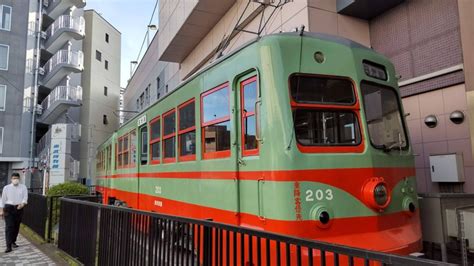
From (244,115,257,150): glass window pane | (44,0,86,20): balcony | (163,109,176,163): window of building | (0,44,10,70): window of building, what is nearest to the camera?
(244,115,257,150): glass window pane

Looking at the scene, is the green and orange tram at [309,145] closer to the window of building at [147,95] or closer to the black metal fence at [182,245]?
the black metal fence at [182,245]

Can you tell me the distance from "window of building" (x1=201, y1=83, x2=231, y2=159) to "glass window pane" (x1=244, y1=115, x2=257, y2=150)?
1.14ft

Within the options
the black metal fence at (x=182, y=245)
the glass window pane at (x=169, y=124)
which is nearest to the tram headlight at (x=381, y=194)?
the black metal fence at (x=182, y=245)

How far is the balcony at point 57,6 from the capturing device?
28.1 metres

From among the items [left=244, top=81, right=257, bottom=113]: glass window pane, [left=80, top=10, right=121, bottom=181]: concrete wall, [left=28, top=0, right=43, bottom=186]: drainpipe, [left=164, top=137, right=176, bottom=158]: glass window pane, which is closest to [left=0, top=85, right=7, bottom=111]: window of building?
[left=28, top=0, right=43, bottom=186]: drainpipe

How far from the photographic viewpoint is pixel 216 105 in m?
5.47

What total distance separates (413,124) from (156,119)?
5740 millimetres

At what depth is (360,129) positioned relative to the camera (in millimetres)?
4734

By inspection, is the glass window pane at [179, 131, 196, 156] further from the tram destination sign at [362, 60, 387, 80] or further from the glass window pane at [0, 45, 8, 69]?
the glass window pane at [0, 45, 8, 69]

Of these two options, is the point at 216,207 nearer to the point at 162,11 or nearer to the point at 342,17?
the point at 342,17

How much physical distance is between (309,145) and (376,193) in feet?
3.11

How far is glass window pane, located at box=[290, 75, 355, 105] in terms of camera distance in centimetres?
454

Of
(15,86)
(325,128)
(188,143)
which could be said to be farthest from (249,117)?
(15,86)

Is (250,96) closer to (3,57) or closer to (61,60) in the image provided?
(3,57)
